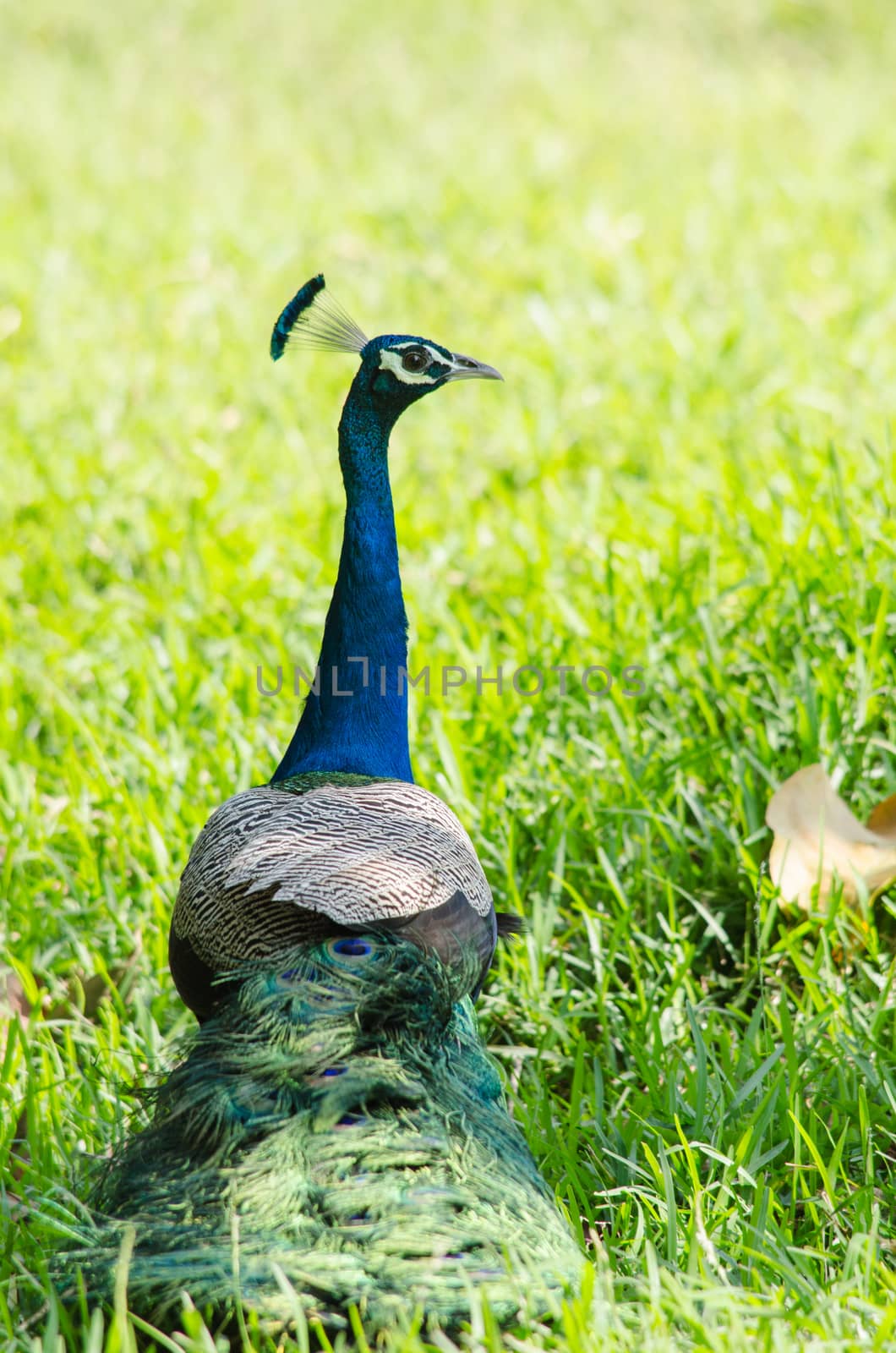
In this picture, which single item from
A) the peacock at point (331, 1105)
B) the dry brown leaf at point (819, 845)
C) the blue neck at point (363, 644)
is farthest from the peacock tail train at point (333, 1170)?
the dry brown leaf at point (819, 845)

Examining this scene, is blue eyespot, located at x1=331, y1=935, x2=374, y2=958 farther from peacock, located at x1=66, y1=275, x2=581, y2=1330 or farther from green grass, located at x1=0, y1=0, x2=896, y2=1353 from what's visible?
green grass, located at x1=0, y1=0, x2=896, y2=1353

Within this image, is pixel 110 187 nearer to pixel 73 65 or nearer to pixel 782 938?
pixel 73 65

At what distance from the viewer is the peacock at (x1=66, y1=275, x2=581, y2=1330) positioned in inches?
61.7

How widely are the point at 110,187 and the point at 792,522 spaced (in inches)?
193

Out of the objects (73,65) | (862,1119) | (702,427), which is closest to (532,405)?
(702,427)

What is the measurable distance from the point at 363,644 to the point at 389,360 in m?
0.51

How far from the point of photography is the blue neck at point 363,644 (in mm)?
2463

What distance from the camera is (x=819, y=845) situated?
8.79 feet

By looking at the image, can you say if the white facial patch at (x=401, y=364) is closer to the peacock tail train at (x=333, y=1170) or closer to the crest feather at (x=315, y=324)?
the crest feather at (x=315, y=324)

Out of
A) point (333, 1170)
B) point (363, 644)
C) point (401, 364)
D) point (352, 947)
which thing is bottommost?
point (333, 1170)

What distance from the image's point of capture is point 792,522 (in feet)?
12.3

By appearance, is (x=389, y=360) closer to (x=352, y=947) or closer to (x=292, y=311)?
(x=292, y=311)

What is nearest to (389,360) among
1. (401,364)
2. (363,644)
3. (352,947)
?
(401,364)

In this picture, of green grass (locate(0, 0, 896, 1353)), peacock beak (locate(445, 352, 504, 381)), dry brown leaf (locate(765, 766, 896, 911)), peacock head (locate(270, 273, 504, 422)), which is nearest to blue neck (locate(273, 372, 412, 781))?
peacock head (locate(270, 273, 504, 422))
